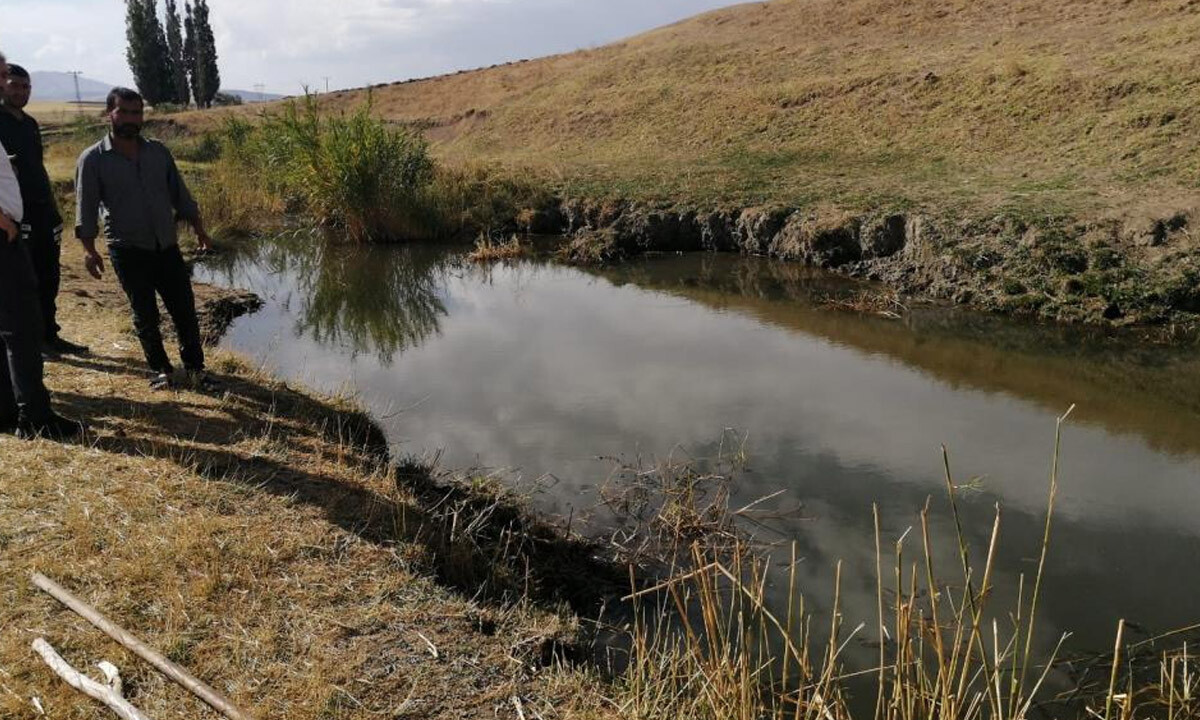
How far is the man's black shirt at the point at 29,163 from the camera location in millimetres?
5293

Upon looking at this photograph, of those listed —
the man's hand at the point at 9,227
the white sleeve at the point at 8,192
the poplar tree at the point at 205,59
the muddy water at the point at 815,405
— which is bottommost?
the muddy water at the point at 815,405

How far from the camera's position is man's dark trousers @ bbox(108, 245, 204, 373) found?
5121mm

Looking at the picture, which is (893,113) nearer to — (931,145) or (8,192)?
(931,145)

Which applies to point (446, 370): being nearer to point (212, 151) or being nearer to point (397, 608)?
point (397, 608)

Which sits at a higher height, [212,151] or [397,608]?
[212,151]

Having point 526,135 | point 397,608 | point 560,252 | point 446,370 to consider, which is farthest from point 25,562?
point 526,135

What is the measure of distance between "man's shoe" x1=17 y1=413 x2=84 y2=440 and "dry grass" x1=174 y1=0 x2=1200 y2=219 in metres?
10.1

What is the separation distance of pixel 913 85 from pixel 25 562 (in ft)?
60.2

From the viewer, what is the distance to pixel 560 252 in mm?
13203

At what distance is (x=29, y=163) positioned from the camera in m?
5.45

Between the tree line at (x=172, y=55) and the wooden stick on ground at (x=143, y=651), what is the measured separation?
2114 inches

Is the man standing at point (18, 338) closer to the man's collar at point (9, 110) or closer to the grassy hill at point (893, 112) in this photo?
the man's collar at point (9, 110)

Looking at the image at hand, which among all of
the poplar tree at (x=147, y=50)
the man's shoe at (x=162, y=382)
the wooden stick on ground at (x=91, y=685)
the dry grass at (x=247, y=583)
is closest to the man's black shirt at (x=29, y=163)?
the man's shoe at (x=162, y=382)

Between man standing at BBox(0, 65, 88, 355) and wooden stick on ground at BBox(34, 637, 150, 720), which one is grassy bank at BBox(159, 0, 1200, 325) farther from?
wooden stick on ground at BBox(34, 637, 150, 720)
